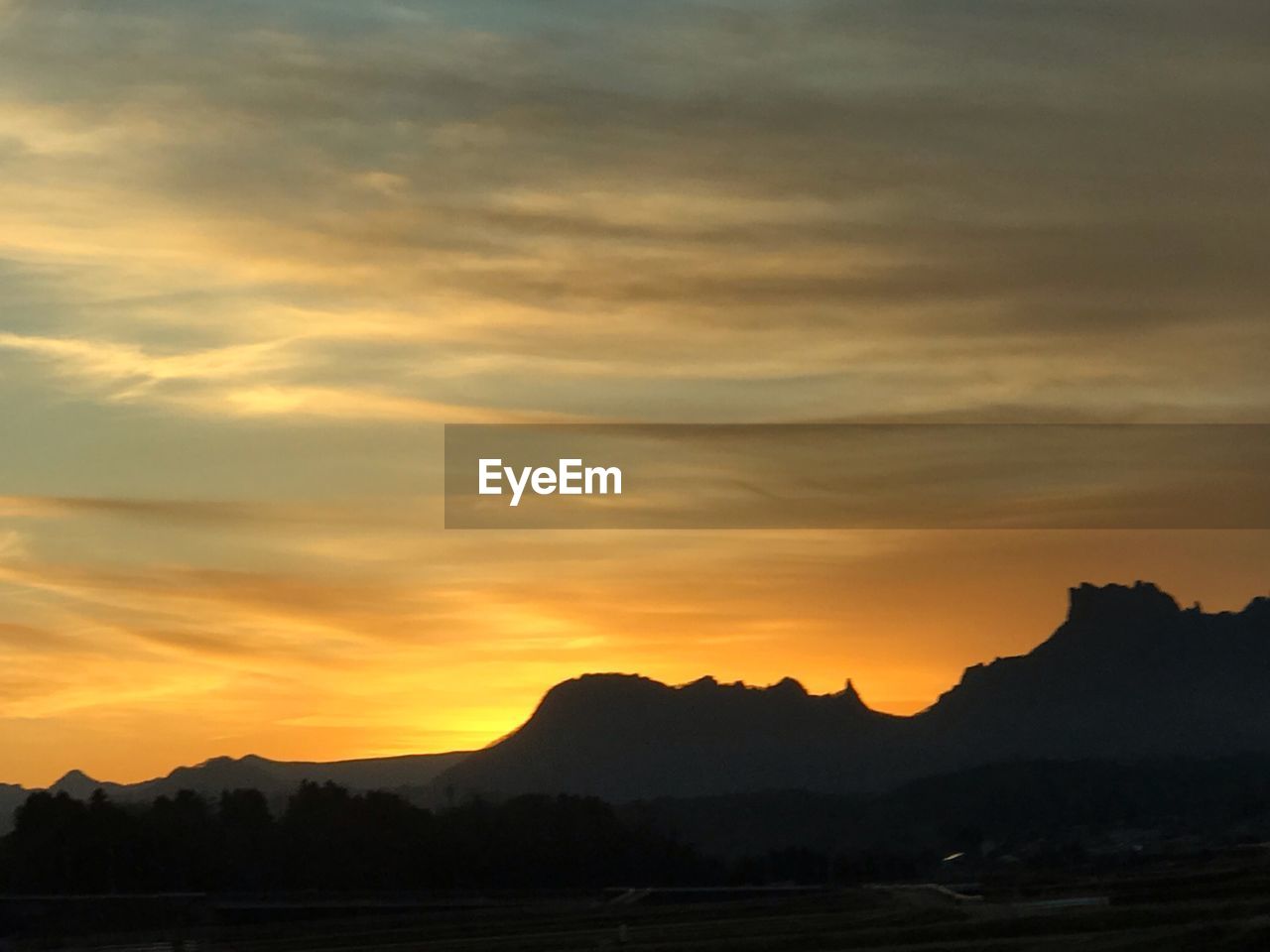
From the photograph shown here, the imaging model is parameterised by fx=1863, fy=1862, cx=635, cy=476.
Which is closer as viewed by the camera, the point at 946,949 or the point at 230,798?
the point at 946,949

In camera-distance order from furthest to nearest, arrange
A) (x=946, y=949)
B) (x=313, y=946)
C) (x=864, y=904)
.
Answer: (x=864, y=904) < (x=313, y=946) < (x=946, y=949)

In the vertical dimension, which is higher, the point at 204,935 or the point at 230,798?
the point at 230,798

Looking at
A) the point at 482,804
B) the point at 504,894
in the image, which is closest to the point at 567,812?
the point at 482,804

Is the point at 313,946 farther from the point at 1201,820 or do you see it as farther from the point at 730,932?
the point at 1201,820

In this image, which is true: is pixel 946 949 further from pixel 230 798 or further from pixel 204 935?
pixel 230 798

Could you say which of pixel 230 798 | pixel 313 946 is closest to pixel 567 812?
pixel 230 798

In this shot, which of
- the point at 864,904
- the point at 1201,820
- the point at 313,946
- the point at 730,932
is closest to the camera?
the point at 730,932
